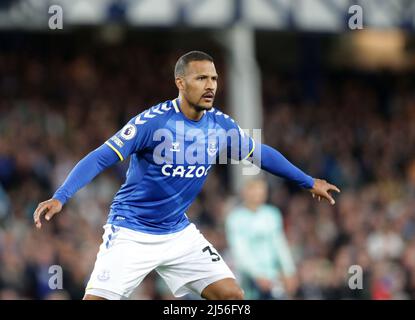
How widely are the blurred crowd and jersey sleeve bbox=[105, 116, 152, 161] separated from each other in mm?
5666

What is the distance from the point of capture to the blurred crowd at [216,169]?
48.5 ft

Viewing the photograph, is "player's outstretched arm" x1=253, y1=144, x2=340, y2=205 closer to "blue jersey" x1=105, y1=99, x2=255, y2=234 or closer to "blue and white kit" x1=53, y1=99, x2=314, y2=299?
"blue and white kit" x1=53, y1=99, x2=314, y2=299

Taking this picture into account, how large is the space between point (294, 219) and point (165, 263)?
8564mm

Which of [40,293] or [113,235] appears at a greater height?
[113,235]

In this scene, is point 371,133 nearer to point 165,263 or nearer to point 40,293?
point 40,293

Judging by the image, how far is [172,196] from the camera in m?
8.53

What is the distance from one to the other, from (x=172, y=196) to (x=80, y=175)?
2.85 feet

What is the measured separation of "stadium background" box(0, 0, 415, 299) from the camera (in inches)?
595

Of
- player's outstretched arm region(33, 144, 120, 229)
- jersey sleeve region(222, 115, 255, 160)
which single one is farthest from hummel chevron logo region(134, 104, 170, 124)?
jersey sleeve region(222, 115, 255, 160)

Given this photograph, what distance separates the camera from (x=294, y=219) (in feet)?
55.7

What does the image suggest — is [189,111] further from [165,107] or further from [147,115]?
[147,115]

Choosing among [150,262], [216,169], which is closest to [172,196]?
[150,262]
